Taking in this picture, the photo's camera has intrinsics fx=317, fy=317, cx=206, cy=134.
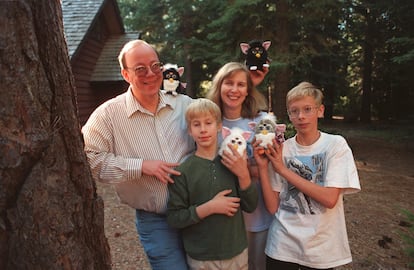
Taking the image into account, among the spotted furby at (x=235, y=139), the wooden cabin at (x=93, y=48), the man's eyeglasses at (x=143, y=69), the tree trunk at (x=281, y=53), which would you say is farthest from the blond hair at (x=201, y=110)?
the wooden cabin at (x=93, y=48)

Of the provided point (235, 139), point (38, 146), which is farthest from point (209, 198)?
point (38, 146)

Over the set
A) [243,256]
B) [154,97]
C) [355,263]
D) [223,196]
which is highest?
[154,97]

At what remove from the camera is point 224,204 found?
1894 mm

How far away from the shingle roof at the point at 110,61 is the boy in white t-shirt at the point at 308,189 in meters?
9.73

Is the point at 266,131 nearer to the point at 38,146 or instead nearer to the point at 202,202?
the point at 202,202

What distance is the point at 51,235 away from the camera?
1.30 m

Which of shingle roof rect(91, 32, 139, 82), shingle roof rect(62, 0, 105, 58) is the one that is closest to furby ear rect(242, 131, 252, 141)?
shingle roof rect(62, 0, 105, 58)

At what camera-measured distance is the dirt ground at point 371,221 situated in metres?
4.00

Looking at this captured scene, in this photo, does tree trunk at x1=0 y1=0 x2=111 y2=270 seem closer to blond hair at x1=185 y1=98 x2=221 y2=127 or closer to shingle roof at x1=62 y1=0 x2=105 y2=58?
blond hair at x1=185 y1=98 x2=221 y2=127

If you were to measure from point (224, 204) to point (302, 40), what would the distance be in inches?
361

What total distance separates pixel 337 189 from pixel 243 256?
738mm

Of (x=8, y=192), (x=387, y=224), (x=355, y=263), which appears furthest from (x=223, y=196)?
(x=387, y=224)

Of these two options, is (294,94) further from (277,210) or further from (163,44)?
(163,44)

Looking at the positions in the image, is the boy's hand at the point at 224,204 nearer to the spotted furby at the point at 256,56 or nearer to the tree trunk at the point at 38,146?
the tree trunk at the point at 38,146
